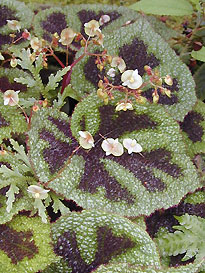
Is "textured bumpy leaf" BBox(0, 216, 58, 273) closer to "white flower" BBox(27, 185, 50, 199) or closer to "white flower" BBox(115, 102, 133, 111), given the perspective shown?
"white flower" BBox(27, 185, 50, 199)

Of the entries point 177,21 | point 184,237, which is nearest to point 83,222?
point 184,237

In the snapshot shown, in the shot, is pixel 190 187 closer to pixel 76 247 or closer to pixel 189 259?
pixel 189 259

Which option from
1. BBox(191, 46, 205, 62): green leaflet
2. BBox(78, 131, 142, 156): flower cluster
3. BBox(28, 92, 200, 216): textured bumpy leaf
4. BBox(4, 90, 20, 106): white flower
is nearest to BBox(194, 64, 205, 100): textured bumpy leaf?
BBox(191, 46, 205, 62): green leaflet

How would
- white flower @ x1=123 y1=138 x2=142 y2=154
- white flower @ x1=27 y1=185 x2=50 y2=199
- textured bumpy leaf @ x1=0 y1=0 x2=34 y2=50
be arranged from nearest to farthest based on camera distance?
white flower @ x1=27 y1=185 x2=50 y2=199 → white flower @ x1=123 y1=138 x2=142 y2=154 → textured bumpy leaf @ x1=0 y1=0 x2=34 y2=50

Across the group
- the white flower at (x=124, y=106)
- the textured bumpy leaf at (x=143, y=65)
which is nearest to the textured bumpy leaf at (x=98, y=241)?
the white flower at (x=124, y=106)

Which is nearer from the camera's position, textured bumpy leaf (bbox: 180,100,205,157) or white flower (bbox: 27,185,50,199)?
white flower (bbox: 27,185,50,199)

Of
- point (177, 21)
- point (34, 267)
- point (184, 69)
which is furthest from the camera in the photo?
point (177, 21)
